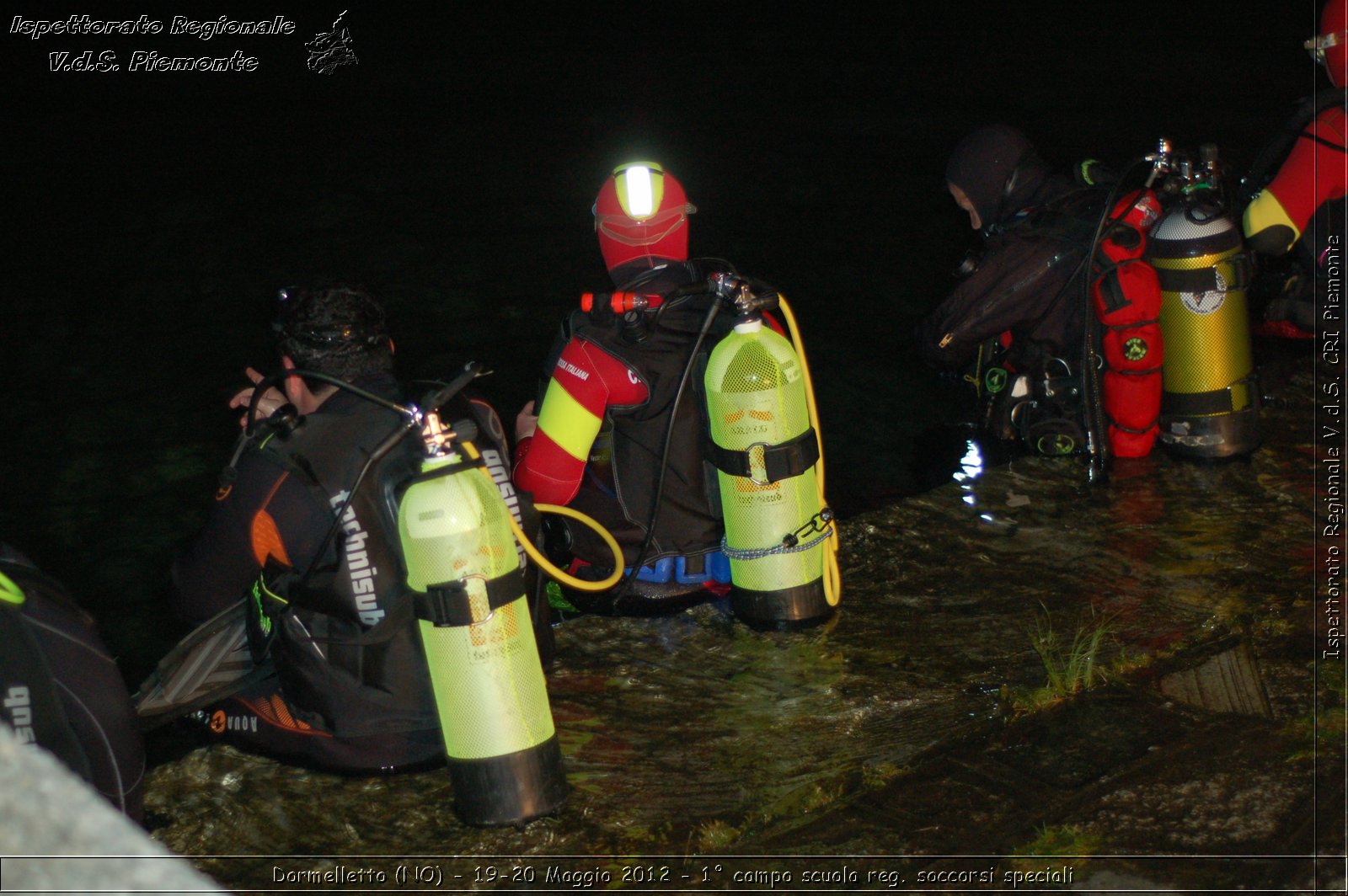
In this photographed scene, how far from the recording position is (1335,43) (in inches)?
210

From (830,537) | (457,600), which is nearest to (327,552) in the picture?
(457,600)

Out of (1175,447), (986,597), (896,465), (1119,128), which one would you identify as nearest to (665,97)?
(1119,128)

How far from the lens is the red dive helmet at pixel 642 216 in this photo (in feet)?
15.3

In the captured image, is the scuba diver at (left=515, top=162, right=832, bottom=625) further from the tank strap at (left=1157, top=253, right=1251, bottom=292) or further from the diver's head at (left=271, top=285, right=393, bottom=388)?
the tank strap at (left=1157, top=253, right=1251, bottom=292)

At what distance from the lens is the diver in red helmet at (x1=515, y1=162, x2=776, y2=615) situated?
4.41 meters

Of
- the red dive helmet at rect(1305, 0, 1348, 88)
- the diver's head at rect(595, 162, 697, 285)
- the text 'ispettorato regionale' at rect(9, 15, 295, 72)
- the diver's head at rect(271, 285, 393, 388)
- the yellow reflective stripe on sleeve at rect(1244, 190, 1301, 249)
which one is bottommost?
the yellow reflective stripe on sleeve at rect(1244, 190, 1301, 249)

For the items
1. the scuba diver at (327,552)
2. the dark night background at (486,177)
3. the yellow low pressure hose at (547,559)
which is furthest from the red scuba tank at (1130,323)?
the scuba diver at (327,552)

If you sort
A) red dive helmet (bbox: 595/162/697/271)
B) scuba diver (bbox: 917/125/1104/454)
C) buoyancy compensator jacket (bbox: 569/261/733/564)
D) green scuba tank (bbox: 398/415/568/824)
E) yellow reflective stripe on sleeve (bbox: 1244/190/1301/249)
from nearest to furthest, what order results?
green scuba tank (bbox: 398/415/568/824) → buoyancy compensator jacket (bbox: 569/261/733/564) → red dive helmet (bbox: 595/162/697/271) → yellow reflective stripe on sleeve (bbox: 1244/190/1301/249) → scuba diver (bbox: 917/125/1104/454)

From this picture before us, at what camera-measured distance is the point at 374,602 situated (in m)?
3.55

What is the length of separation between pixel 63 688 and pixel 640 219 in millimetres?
2470

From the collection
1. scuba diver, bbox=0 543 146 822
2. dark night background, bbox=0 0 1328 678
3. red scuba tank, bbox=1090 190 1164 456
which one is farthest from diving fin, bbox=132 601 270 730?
red scuba tank, bbox=1090 190 1164 456

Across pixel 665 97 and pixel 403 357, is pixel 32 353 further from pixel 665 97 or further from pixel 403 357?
pixel 665 97

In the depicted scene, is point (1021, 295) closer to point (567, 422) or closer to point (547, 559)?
point (567, 422)

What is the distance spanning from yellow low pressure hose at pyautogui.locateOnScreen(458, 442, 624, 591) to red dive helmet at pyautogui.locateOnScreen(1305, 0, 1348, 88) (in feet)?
11.1
